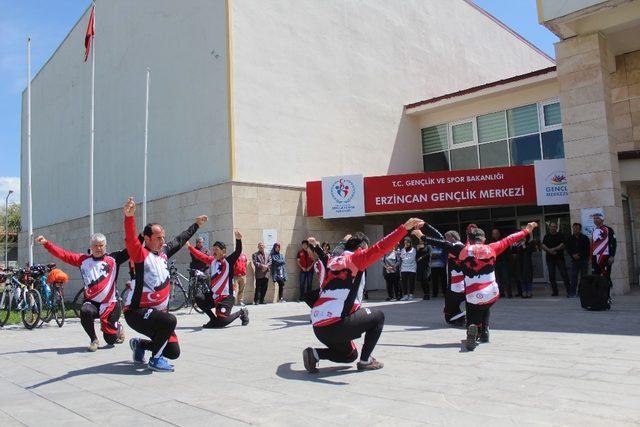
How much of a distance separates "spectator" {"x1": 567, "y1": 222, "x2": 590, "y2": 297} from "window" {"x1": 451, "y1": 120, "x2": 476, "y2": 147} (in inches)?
327

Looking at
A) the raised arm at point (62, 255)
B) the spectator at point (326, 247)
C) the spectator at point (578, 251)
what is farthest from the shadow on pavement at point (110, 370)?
the spectator at point (578, 251)

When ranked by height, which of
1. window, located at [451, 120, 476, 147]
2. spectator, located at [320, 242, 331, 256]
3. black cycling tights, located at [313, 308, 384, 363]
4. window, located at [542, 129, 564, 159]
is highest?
window, located at [451, 120, 476, 147]

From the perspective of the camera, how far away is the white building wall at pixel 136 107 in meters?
17.4

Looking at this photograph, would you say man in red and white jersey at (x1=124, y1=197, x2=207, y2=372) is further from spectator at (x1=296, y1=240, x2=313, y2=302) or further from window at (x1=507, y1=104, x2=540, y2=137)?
window at (x1=507, y1=104, x2=540, y2=137)

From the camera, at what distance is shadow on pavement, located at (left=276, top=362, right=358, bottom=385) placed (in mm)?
5726

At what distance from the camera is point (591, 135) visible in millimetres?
13500

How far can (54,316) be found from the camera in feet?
38.5

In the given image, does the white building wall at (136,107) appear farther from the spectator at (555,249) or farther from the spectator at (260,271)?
the spectator at (555,249)

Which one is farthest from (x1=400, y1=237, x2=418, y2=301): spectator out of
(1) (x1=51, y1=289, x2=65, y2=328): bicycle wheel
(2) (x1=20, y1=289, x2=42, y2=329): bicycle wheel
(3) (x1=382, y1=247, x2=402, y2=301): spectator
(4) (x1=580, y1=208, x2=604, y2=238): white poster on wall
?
(2) (x1=20, y1=289, x2=42, y2=329): bicycle wheel

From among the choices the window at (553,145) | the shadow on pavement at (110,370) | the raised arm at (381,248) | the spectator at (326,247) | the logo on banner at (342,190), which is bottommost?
the shadow on pavement at (110,370)

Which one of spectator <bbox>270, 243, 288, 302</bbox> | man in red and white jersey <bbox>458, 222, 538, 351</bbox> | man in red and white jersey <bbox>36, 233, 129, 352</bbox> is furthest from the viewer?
spectator <bbox>270, 243, 288, 302</bbox>

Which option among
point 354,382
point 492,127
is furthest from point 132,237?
point 492,127

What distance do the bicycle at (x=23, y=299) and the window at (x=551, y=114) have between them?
16.2 m

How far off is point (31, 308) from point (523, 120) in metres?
16.3
